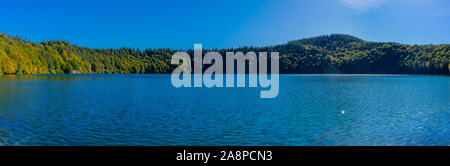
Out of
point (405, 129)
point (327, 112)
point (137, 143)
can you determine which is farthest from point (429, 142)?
point (137, 143)

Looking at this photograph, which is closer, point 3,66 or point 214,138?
point 214,138

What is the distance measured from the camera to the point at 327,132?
22.6m

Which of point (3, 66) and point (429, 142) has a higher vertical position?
point (3, 66)

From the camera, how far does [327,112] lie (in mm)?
32656
